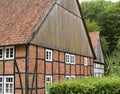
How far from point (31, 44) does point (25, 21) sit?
8.37 ft

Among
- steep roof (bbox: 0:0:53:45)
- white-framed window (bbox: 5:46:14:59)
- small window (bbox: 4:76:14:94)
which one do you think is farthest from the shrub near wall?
white-framed window (bbox: 5:46:14:59)

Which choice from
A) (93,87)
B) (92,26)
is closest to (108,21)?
(92,26)

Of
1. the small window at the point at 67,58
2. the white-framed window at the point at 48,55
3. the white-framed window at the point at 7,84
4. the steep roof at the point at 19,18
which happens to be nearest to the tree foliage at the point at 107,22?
the small window at the point at 67,58

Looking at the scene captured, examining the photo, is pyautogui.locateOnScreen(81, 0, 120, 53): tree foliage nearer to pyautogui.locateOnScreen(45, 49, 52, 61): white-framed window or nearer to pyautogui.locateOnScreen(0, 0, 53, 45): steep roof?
pyautogui.locateOnScreen(0, 0, 53, 45): steep roof

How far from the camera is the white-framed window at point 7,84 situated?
22.8m

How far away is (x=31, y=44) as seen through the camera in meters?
22.6

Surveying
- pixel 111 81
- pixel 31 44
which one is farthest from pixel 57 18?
pixel 111 81

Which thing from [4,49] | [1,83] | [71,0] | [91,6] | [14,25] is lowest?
[1,83]

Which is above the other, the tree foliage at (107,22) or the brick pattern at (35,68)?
the tree foliage at (107,22)

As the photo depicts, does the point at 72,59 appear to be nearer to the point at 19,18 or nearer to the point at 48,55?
the point at 48,55

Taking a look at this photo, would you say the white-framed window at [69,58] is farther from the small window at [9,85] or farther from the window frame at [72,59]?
the small window at [9,85]

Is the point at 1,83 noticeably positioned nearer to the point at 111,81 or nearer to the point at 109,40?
the point at 111,81

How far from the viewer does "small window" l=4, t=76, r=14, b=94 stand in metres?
22.7

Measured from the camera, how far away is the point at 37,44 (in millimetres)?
23219
